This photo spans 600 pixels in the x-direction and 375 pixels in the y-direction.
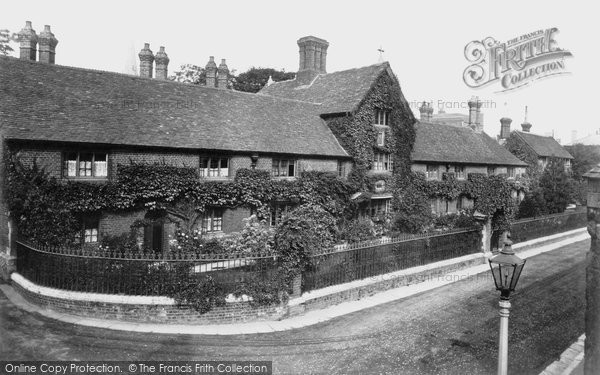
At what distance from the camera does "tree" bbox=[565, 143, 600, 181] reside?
59.2 m

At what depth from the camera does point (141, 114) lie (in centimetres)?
1938

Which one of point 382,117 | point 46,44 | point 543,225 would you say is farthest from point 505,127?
point 46,44

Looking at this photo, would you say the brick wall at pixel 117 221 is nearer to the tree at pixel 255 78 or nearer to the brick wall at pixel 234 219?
the brick wall at pixel 234 219

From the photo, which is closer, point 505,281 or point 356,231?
point 505,281

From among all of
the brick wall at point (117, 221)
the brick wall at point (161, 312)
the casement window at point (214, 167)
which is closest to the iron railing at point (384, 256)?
the brick wall at point (161, 312)

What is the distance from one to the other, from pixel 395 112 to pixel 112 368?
2346cm

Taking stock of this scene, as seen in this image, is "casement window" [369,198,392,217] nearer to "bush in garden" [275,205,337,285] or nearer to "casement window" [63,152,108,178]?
"bush in garden" [275,205,337,285]

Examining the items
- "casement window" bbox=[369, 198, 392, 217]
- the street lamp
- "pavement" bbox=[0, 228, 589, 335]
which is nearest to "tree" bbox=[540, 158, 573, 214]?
"casement window" bbox=[369, 198, 392, 217]

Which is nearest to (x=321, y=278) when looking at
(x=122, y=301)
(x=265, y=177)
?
(x=122, y=301)

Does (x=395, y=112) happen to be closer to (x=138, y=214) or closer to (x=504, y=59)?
(x=504, y=59)

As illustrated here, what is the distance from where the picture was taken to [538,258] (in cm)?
2270

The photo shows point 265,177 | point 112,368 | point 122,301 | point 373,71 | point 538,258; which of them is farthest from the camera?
point 373,71

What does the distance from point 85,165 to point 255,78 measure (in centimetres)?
4390

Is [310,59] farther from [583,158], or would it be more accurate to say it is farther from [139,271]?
[583,158]
